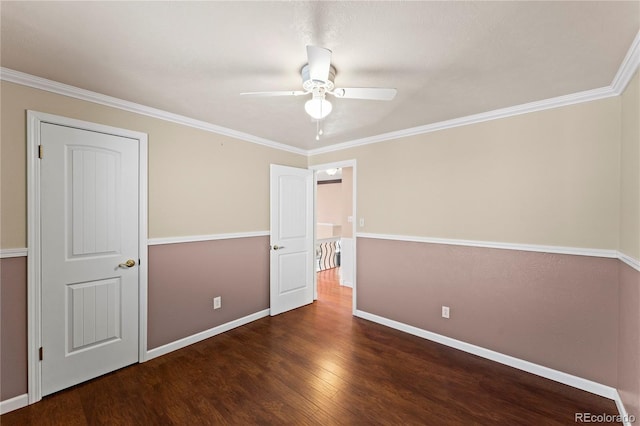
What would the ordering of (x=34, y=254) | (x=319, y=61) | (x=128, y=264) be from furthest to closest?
(x=128, y=264) < (x=34, y=254) < (x=319, y=61)

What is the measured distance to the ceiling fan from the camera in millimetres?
1459

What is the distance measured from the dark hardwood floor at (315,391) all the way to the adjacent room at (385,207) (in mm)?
20

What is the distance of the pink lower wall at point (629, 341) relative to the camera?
166cm

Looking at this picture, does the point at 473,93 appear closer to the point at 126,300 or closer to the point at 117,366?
the point at 126,300

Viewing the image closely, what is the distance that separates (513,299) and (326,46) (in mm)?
2708

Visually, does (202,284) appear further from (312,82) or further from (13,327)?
(312,82)

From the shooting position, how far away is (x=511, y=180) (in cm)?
257

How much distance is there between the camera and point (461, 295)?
2.85m

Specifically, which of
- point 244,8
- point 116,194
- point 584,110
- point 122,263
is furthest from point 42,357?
point 584,110

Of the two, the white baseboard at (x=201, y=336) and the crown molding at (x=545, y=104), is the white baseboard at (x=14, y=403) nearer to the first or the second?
the white baseboard at (x=201, y=336)

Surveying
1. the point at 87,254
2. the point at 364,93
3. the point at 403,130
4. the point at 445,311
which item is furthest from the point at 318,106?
the point at 445,311

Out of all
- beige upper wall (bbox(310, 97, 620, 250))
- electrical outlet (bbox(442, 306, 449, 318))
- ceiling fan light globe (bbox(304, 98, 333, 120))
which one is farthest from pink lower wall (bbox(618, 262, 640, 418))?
ceiling fan light globe (bbox(304, 98, 333, 120))

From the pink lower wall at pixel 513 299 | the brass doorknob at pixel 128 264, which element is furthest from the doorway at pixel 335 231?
the brass doorknob at pixel 128 264

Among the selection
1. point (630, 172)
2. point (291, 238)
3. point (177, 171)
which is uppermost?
point (177, 171)
